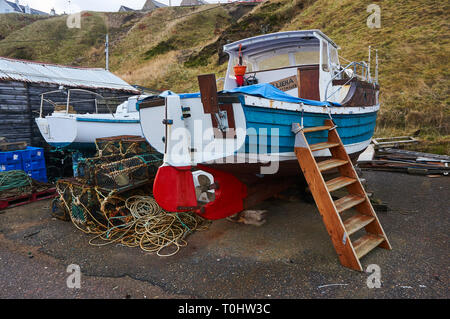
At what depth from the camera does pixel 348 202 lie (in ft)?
11.9

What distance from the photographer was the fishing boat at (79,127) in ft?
25.5

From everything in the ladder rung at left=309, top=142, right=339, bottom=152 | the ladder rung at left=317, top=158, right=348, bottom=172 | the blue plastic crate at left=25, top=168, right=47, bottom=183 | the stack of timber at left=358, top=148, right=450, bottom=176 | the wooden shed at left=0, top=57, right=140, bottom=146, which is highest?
the wooden shed at left=0, top=57, right=140, bottom=146

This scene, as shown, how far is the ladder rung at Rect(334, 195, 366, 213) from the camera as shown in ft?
11.2

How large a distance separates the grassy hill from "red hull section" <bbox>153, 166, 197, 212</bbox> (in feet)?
30.5

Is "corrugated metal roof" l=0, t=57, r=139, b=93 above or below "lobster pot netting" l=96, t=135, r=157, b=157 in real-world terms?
above

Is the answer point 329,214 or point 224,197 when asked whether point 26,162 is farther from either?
point 329,214

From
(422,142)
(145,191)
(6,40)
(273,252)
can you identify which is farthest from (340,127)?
(6,40)

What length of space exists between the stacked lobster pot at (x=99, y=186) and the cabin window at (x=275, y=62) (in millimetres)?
3122

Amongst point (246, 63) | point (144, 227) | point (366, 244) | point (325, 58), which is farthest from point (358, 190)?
point (246, 63)

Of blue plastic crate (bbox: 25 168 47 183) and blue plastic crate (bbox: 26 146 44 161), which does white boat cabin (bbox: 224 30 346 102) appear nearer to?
blue plastic crate (bbox: 26 146 44 161)

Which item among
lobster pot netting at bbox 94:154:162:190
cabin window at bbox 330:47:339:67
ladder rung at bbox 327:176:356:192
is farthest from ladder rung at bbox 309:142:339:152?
lobster pot netting at bbox 94:154:162:190

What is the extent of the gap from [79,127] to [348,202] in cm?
718

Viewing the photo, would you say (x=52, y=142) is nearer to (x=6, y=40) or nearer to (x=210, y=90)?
(x=210, y=90)
